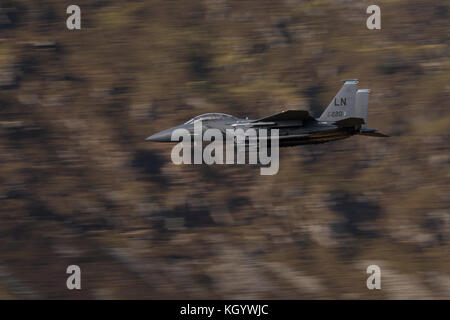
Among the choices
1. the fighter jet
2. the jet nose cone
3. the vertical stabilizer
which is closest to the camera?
the fighter jet

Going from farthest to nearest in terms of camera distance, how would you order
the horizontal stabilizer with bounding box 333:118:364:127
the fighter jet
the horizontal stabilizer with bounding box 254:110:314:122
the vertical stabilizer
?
the vertical stabilizer, the fighter jet, the horizontal stabilizer with bounding box 254:110:314:122, the horizontal stabilizer with bounding box 333:118:364:127

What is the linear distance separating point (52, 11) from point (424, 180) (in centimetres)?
5819

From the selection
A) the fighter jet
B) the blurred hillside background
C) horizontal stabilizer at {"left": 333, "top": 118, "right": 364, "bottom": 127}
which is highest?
the blurred hillside background

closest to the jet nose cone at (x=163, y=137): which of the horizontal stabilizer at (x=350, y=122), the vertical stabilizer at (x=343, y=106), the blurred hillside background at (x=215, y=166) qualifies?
the vertical stabilizer at (x=343, y=106)

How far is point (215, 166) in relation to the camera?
352 ft

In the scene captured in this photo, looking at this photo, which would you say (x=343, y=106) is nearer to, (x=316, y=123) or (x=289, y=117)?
(x=316, y=123)

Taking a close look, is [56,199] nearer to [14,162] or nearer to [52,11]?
[14,162]

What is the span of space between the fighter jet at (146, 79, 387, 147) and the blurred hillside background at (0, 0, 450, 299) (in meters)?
45.8

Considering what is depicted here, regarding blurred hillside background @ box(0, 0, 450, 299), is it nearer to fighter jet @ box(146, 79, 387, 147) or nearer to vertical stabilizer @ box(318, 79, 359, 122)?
fighter jet @ box(146, 79, 387, 147)

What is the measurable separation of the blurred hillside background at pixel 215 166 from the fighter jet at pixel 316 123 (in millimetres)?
45790

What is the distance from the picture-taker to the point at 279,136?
5116cm

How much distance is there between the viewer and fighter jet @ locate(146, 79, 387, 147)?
50.8 metres

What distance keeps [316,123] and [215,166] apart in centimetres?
5649

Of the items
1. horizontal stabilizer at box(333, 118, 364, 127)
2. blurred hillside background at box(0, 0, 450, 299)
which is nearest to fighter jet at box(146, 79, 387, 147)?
horizontal stabilizer at box(333, 118, 364, 127)
